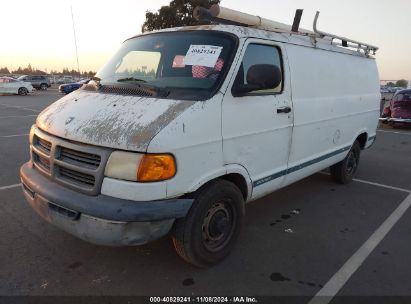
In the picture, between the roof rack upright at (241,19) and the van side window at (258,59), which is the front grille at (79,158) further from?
the roof rack upright at (241,19)

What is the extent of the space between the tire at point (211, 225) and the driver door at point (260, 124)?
0.32 meters

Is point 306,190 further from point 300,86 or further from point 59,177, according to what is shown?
point 59,177

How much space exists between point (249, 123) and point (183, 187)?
103 centimetres

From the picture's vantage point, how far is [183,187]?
9.73 ft

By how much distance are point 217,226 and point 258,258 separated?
601mm

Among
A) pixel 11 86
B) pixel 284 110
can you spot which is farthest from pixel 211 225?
pixel 11 86

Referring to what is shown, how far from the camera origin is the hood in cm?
282

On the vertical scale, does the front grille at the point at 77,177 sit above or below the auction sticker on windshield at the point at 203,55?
below

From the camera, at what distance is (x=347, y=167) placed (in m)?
6.29

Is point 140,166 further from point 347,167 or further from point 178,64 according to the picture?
point 347,167

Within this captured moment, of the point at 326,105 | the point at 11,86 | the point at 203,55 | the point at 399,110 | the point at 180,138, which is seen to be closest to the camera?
the point at 180,138

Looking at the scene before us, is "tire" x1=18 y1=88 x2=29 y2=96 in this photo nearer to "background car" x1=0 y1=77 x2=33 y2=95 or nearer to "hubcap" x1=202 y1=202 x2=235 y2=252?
"background car" x1=0 y1=77 x2=33 y2=95

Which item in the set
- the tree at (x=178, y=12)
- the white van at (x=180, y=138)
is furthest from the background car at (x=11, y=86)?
the white van at (x=180, y=138)

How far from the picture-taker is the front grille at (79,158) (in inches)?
116
